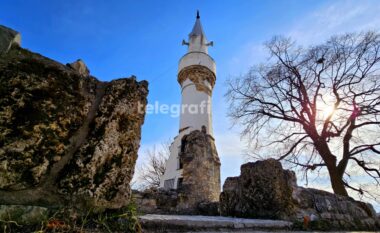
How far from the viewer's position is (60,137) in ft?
4.67

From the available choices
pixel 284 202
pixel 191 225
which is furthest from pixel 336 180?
pixel 191 225

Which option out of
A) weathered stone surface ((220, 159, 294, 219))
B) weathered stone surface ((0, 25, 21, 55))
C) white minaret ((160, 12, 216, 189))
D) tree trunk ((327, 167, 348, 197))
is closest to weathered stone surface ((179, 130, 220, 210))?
white minaret ((160, 12, 216, 189))

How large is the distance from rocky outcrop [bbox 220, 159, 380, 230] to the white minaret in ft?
36.2

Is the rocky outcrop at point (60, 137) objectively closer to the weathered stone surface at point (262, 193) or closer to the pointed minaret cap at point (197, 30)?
the weathered stone surface at point (262, 193)

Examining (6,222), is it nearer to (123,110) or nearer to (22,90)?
(22,90)

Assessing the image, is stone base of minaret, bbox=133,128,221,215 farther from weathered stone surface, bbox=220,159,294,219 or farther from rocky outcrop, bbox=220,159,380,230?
weathered stone surface, bbox=220,159,294,219

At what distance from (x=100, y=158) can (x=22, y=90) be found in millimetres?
567

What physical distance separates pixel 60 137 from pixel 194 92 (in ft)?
52.1

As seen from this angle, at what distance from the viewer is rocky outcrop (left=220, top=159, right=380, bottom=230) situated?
3.23 meters

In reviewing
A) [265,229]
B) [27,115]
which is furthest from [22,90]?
[265,229]

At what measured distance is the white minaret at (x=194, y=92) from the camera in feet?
52.4

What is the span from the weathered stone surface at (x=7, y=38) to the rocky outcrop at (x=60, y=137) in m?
0.03

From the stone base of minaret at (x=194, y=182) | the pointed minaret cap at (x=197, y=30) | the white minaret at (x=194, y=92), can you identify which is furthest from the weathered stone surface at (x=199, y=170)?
the pointed minaret cap at (x=197, y=30)

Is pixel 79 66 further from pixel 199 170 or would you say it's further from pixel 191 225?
pixel 199 170
